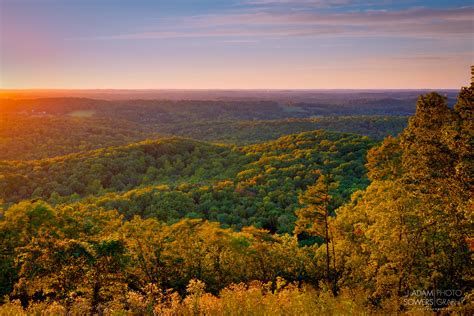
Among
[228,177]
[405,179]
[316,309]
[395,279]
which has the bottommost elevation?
[228,177]

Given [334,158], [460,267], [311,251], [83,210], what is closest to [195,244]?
[83,210]

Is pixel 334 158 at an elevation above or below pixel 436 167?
below

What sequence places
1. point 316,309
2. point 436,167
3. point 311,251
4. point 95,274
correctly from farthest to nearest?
point 311,251
point 95,274
point 436,167
point 316,309

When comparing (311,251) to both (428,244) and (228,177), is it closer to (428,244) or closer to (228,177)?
(428,244)

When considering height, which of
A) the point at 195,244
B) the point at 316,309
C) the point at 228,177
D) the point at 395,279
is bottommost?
the point at 228,177

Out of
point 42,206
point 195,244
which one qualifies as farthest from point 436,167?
point 42,206

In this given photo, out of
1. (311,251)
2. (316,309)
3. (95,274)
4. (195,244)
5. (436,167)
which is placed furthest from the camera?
(311,251)

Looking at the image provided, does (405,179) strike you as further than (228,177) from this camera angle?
No

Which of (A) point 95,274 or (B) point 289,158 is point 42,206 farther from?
(B) point 289,158

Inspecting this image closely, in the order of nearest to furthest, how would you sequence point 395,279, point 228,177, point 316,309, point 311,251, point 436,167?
point 316,309, point 436,167, point 395,279, point 311,251, point 228,177
